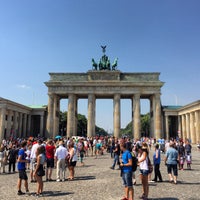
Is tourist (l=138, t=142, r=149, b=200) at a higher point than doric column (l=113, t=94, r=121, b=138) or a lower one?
lower

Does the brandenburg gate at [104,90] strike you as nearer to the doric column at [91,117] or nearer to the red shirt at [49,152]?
the doric column at [91,117]

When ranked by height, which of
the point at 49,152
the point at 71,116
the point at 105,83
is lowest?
the point at 49,152

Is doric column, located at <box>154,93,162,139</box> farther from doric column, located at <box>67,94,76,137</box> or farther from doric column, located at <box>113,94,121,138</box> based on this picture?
doric column, located at <box>67,94,76,137</box>

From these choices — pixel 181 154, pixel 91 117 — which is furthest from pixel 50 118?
pixel 181 154

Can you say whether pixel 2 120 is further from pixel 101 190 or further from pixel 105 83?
pixel 101 190

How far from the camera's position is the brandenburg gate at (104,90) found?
53.1 meters

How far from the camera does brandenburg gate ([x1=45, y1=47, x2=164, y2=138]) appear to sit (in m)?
53.1

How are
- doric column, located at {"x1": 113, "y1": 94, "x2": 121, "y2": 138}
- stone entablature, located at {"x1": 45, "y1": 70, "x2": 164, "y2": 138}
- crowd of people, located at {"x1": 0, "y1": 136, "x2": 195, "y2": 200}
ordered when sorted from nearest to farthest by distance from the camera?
crowd of people, located at {"x1": 0, "y1": 136, "x2": 195, "y2": 200} < doric column, located at {"x1": 113, "y1": 94, "x2": 121, "y2": 138} < stone entablature, located at {"x1": 45, "y1": 70, "x2": 164, "y2": 138}

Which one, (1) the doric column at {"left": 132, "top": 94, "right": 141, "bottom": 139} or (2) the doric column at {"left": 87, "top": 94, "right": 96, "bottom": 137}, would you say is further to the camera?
(1) the doric column at {"left": 132, "top": 94, "right": 141, "bottom": 139}

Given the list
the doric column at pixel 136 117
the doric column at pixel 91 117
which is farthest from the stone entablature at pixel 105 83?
the doric column at pixel 136 117

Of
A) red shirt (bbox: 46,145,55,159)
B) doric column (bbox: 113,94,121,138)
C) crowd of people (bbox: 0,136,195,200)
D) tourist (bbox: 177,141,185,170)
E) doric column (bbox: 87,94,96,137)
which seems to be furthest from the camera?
doric column (bbox: 113,94,121,138)

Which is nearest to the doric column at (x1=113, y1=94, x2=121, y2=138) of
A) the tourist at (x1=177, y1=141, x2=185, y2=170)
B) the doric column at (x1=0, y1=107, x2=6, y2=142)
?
the doric column at (x1=0, y1=107, x2=6, y2=142)

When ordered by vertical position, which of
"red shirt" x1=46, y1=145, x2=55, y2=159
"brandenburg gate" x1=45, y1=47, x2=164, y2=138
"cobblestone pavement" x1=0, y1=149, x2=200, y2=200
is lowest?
"cobblestone pavement" x1=0, y1=149, x2=200, y2=200

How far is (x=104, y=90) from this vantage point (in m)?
53.8
